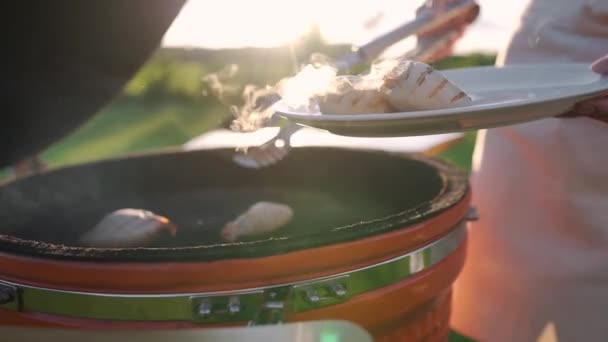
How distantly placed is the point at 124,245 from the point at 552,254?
1.01 metres

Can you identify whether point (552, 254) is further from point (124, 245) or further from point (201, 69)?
point (201, 69)

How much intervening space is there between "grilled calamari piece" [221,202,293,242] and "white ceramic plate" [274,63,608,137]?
17.9 inches

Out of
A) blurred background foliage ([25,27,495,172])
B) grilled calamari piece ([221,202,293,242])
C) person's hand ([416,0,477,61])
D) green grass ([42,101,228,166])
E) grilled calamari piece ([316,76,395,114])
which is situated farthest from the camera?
green grass ([42,101,228,166])

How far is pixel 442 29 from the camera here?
1555mm

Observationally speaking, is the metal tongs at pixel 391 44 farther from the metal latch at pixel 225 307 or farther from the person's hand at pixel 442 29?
the metal latch at pixel 225 307

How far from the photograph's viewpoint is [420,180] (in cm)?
149

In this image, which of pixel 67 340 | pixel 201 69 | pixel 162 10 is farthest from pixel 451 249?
pixel 201 69

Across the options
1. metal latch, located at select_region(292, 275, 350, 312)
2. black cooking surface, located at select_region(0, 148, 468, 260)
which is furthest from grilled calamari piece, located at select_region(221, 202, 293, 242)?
metal latch, located at select_region(292, 275, 350, 312)

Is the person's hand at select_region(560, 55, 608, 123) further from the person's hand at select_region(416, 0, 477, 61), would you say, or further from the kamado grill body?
the person's hand at select_region(416, 0, 477, 61)

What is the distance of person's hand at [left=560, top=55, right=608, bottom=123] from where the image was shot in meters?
0.98

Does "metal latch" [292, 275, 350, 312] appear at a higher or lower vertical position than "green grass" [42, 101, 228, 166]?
higher

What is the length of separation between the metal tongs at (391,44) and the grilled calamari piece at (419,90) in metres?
0.28

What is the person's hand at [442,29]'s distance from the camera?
4.89ft

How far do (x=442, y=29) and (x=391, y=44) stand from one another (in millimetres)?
277
